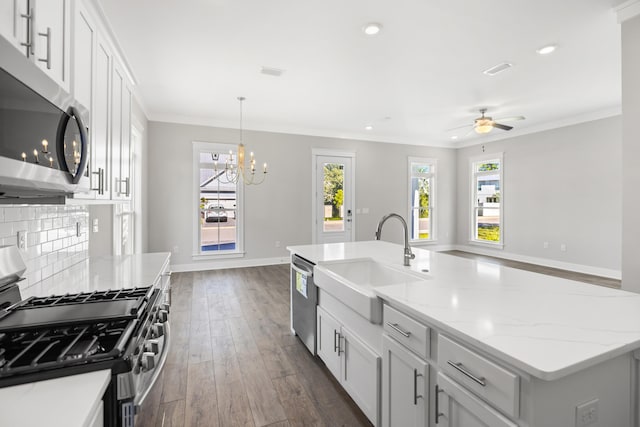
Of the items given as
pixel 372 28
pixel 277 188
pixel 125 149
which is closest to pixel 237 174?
pixel 277 188

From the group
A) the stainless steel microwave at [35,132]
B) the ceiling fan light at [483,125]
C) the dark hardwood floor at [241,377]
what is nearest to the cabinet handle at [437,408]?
the dark hardwood floor at [241,377]

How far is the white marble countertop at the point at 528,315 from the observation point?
0.89 m

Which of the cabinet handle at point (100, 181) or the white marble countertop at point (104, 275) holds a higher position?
the cabinet handle at point (100, 181)

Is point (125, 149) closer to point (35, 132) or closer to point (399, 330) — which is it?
point (35, 132)

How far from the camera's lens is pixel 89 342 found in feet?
3.33

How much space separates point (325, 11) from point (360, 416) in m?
2.98

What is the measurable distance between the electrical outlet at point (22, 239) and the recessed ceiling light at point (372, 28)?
2851 millimetres

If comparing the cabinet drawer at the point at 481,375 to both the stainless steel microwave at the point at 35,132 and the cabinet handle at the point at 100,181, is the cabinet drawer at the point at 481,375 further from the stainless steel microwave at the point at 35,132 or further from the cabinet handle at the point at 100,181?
the cabinet handle at the point at 100,181

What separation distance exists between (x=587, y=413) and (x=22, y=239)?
247 centimetres

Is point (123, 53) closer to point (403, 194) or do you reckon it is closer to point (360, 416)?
point (360, 416)

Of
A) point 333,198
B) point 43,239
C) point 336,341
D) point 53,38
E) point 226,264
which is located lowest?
point 226,264

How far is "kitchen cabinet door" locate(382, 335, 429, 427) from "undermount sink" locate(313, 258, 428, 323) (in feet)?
0.56

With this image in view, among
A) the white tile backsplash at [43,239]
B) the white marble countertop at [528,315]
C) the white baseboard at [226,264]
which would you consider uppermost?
the white tile backsplash at [43,239]

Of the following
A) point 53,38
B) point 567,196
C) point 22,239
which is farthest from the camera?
point 567,196
